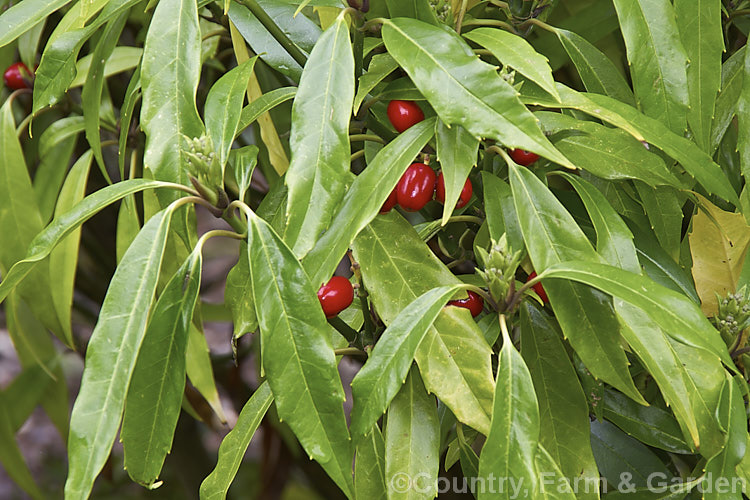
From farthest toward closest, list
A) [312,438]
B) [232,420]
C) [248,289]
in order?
[232,420]
[248,289]
[312,438]

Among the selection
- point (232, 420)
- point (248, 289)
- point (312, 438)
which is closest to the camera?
point (312, 438)

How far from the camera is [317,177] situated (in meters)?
0.37

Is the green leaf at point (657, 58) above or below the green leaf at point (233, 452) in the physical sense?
above

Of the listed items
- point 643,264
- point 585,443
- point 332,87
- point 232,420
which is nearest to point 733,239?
point 643,264

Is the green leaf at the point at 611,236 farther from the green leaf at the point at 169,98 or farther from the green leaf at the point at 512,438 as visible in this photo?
the green leaf at the point at 169,98

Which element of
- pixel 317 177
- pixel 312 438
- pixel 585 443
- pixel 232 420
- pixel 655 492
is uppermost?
A: pixel 317 177

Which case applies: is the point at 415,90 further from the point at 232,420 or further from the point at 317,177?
the point at 232,420

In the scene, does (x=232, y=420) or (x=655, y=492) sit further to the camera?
(x=232, y=420)

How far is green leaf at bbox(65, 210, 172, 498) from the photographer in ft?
1.15

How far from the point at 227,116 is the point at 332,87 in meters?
0.08

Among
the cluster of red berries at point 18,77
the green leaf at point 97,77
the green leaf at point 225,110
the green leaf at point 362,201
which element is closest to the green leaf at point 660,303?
the green leaf at point 362,201

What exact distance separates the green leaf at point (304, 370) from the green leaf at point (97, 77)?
26cm

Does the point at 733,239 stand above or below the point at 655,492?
above

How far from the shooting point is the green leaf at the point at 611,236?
1.42 feet
